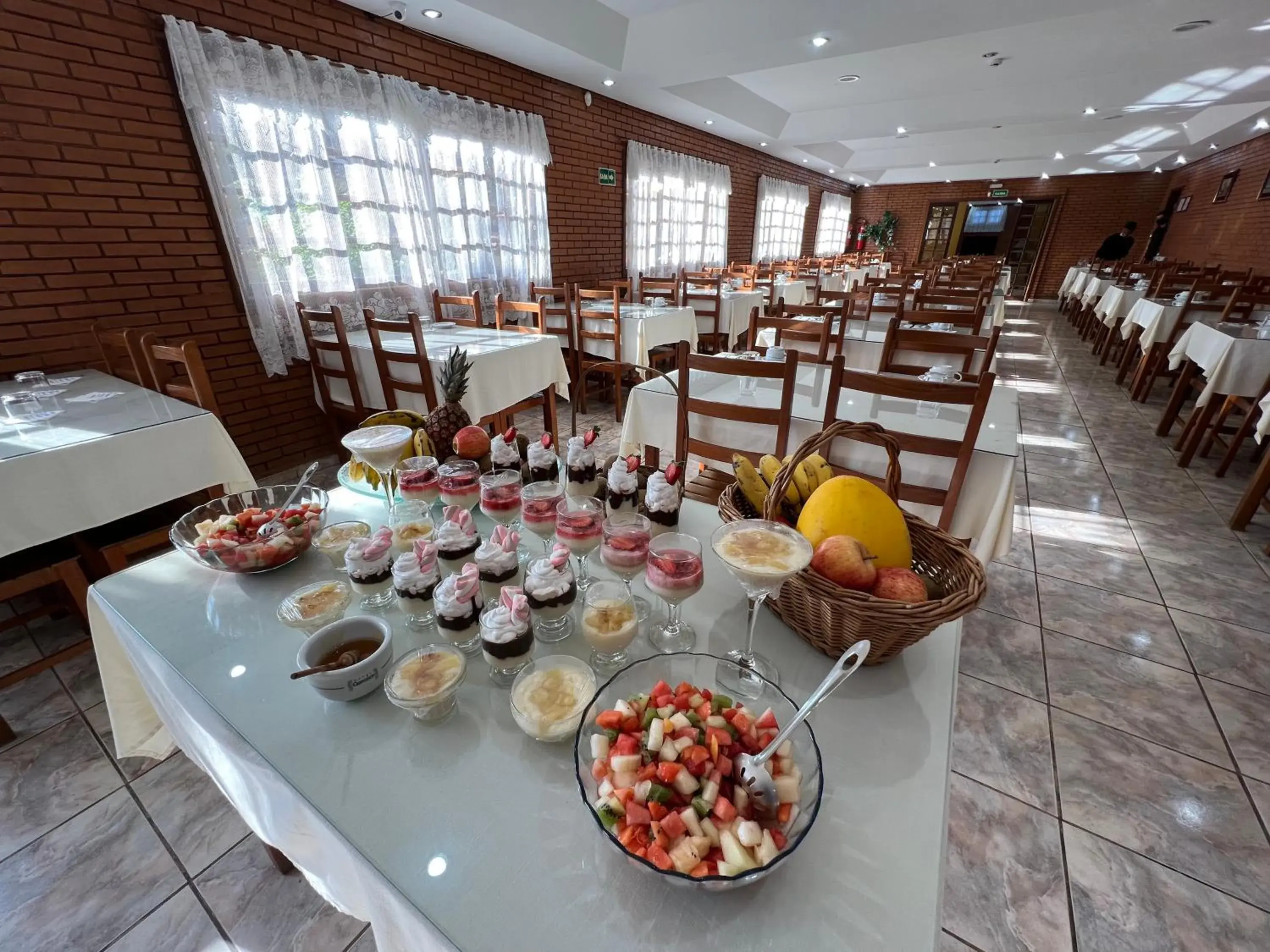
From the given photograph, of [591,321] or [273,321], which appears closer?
[273,321]

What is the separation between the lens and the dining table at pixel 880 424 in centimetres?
154

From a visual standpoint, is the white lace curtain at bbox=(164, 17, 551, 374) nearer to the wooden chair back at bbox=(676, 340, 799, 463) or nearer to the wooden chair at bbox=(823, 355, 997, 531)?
the wooden chair back at bbox=(676, 340, 799, 463)

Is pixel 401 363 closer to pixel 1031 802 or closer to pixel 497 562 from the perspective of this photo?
pixel 497 562

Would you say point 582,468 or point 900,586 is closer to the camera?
point 900,586

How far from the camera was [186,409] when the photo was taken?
175 cm

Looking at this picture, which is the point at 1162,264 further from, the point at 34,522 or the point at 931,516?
the point at 34,522

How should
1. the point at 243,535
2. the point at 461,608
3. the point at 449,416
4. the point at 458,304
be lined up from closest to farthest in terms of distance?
1. the point at 461,608
2. the point at 243,535
3. the point at 449,416
4. the point at 458,304

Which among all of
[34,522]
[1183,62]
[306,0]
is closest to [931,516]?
[34,522]

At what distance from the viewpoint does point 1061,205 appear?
36.9 feet

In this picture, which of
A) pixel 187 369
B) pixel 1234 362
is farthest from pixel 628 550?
pixel 1234 362

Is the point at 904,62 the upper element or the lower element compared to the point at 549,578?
upper

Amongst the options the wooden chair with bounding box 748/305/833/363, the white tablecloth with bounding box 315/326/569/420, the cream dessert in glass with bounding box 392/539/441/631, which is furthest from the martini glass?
the wooden chair with bounding box 748/305/833/363

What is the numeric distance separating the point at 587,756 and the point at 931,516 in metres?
1.59

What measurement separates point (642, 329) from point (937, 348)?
188 cm
